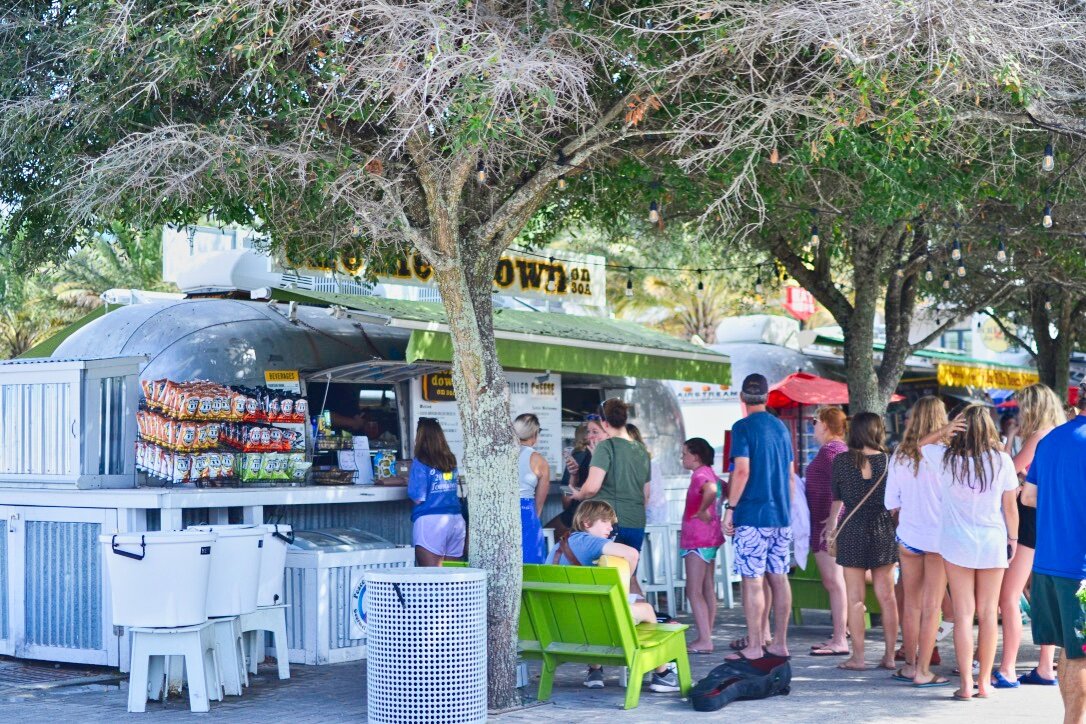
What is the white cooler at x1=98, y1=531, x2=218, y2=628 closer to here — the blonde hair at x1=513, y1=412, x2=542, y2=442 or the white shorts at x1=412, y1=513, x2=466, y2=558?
the white shorts at x1=412, y1=513, x2=466, y2=558

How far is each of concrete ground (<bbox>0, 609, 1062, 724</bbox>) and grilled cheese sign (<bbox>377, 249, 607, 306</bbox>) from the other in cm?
494

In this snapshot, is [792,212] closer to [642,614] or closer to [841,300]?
[841,300]

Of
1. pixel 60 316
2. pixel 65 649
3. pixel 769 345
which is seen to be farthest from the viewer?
pixel 60 316

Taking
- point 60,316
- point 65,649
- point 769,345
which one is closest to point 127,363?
point 65,649

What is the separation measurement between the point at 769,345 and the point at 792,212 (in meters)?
8.90

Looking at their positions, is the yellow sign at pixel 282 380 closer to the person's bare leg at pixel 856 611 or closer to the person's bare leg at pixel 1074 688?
the person's bare leg at pixel 856 611

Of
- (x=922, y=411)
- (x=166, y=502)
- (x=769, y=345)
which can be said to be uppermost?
(x=769, y=345)

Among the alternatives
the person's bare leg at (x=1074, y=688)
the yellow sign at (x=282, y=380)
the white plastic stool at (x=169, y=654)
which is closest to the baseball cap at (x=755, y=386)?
the person's bare leg at (x=1074, y=688)

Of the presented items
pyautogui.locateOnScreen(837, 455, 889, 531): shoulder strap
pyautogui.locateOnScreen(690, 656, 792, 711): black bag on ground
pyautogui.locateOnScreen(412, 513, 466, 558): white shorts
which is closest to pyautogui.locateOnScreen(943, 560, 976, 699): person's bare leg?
pyautogui.locateOnScreen(690, 656, 792, 711): black bag on ground

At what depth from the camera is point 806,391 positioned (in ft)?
55.7

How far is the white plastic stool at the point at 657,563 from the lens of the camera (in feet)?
37.1

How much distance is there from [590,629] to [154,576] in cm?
246

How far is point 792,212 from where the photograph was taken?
11.2 m

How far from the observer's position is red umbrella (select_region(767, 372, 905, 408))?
16.8 metres
